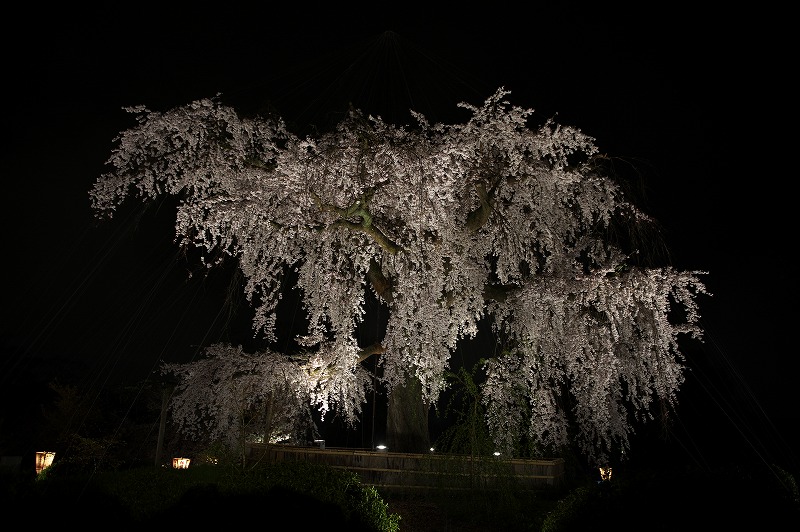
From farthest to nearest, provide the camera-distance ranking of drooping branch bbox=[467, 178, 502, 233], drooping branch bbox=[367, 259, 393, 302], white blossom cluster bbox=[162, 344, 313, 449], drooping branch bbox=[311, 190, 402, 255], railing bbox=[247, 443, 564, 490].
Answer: drooping branch bbox=[367, 259, 393, 302] < white blossom cluster bbox=[162, 344, 313, 449] < drooping branch bbox=[467, 178, 502, 233] < drooping branch bbox=[311, 190, 402, 255] < railing bbox=[247, 443, 564, 490]

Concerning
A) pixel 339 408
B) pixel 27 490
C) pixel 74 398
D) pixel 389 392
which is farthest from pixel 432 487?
pixel 74 398

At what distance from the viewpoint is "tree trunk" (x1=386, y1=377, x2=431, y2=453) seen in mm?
9867

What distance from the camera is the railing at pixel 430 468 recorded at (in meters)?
7.98

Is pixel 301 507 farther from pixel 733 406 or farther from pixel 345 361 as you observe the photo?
pixel 733 406

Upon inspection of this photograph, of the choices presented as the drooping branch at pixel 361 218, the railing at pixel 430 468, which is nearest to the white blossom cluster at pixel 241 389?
the railing at pixel 430 468

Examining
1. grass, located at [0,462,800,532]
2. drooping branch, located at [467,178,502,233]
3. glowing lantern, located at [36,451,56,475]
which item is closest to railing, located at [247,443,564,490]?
grass, located at [0,462,800,532]

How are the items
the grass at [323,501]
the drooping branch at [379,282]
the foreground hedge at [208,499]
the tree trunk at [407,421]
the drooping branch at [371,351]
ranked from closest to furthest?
the grass at [323,501], the foreground hedge at [208,499], the tree trunk at [407,421], the drooping branch at [379,282], the drooping branch at [371,351]

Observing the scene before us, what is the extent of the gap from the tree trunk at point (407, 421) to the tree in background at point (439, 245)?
1.5 inches

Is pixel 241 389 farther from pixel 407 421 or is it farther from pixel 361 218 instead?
pixel 361 218

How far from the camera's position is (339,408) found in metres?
10.5

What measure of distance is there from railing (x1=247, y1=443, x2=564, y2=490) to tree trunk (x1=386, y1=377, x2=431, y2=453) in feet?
3.71

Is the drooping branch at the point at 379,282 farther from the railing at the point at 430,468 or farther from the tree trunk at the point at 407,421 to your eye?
the railing at the point at 430,468

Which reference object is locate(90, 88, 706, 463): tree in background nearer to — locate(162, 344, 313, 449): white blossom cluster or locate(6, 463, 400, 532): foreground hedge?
locate(162, 344, 313, 449): white blossom cluster

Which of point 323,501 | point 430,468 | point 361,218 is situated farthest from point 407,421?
point 323,501
